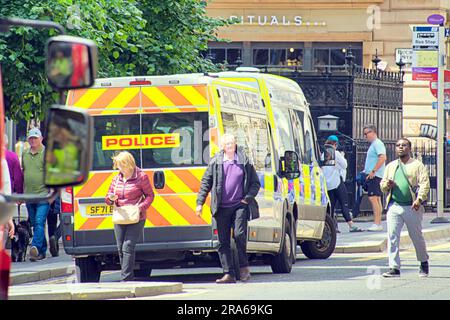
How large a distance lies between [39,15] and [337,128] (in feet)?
33.9

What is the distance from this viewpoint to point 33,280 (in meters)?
15.5

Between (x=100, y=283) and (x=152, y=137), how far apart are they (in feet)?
5.73

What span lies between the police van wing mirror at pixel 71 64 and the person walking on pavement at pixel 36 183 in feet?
40.9

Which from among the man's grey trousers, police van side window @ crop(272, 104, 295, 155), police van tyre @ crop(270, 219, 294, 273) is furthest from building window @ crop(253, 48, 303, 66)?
the man's grey trousers

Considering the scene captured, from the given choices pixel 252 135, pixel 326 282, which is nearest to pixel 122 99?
pixel 252 135

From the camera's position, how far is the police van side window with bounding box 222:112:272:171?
14.8 metres

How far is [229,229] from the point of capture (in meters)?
14.2

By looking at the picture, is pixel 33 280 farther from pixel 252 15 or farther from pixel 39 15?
pixel 252 15

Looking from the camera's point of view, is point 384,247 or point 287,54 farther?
point 287,54

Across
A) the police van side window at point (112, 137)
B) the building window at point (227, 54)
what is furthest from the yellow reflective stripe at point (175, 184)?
the building window at point (227, 54)

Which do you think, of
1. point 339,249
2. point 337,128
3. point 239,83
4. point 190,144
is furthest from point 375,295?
point 337,128

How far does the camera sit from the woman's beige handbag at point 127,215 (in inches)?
538

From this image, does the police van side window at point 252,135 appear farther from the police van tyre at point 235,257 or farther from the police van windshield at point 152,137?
the police van tyre at point 235,257

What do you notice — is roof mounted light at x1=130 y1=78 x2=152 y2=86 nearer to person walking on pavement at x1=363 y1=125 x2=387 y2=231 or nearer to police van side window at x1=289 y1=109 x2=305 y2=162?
police van side window at x1=289 y1=109 x2=305 y2=162
